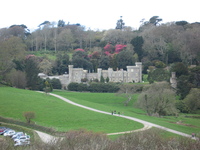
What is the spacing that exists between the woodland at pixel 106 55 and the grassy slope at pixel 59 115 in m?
17.2

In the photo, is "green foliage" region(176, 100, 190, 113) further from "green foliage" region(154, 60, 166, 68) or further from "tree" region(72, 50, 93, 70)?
"tree" region(72, 50, 93, 70)

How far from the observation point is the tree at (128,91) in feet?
173

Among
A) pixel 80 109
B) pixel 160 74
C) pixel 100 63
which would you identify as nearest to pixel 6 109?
pixel 80 109

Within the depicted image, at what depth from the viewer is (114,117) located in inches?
1362

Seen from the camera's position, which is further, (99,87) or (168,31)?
(168,31)

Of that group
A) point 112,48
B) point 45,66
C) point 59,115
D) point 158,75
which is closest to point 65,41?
point 112,48

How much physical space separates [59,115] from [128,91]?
22634 millimetres

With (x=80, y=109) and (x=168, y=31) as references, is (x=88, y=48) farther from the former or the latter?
(x=80, y=109)

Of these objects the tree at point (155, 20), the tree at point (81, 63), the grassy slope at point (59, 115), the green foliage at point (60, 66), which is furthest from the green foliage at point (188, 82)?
the tree at point (155, 20)

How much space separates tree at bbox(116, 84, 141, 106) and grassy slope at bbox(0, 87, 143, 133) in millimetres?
15023

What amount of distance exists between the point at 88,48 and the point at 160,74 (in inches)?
1299

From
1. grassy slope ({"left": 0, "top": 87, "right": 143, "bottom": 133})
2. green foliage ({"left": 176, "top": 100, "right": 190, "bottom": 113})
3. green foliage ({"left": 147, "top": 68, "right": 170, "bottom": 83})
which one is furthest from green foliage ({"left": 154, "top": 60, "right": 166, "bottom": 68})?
grassy slope ({"left": 0, "top": 87, "right": 143, "bottom": 133})

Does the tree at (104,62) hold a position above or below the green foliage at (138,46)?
below

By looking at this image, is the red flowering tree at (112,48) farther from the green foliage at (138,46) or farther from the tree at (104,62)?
the tree at (104,62)
